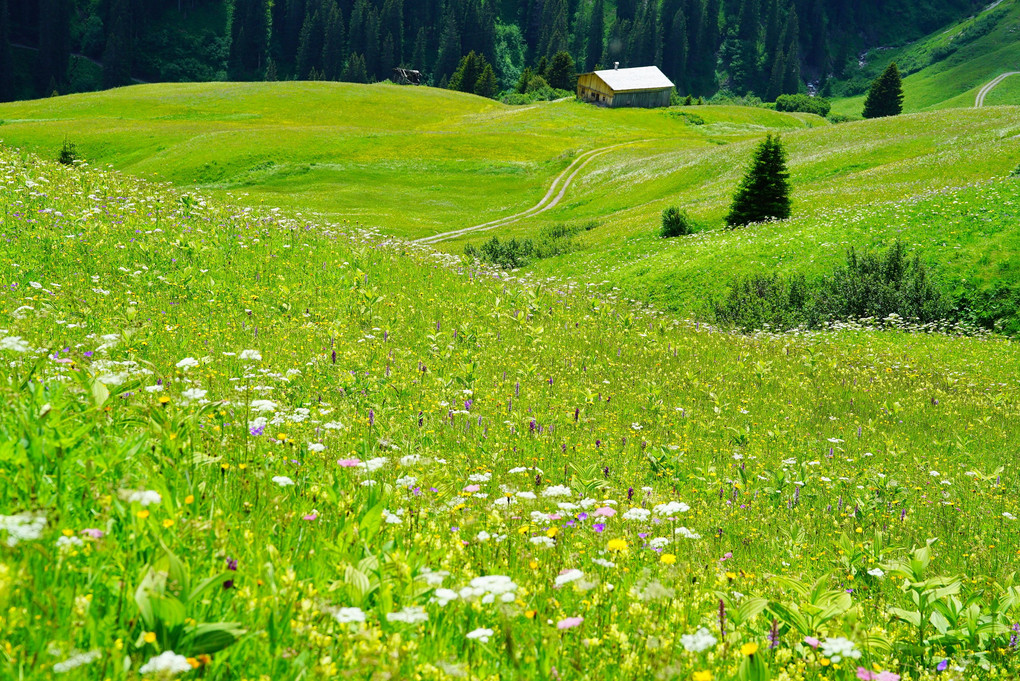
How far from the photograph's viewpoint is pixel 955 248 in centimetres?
2291

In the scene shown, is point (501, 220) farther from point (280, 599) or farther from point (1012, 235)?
point (280, 599)

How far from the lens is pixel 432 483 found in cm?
495

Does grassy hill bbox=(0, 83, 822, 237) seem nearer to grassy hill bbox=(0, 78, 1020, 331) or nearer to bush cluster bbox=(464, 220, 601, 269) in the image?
grassy hill bbox=(0, 78, 1020, 331)

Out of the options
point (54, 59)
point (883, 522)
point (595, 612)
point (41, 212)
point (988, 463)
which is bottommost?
point (988, 463)

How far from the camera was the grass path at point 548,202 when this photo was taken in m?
46.4

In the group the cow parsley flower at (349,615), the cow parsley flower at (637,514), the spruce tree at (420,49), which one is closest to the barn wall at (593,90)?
the spruce tree at (420,49)

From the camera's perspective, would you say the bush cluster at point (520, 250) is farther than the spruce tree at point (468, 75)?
No

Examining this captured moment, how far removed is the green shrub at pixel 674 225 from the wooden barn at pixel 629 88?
359 feet

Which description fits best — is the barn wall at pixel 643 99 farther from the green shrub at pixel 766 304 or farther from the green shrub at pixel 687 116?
the green shrub at pixel 766 304

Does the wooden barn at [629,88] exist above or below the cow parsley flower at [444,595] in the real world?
above

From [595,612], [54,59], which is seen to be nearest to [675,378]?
[595,612]

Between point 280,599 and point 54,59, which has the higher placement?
point 54,59

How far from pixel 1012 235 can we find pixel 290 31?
21377 cm

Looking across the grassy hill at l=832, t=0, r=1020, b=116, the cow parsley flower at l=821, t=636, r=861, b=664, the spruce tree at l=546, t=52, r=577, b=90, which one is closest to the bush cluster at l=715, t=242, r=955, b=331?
the cow parsley flower at l=821, t=636, r=861, b=664
